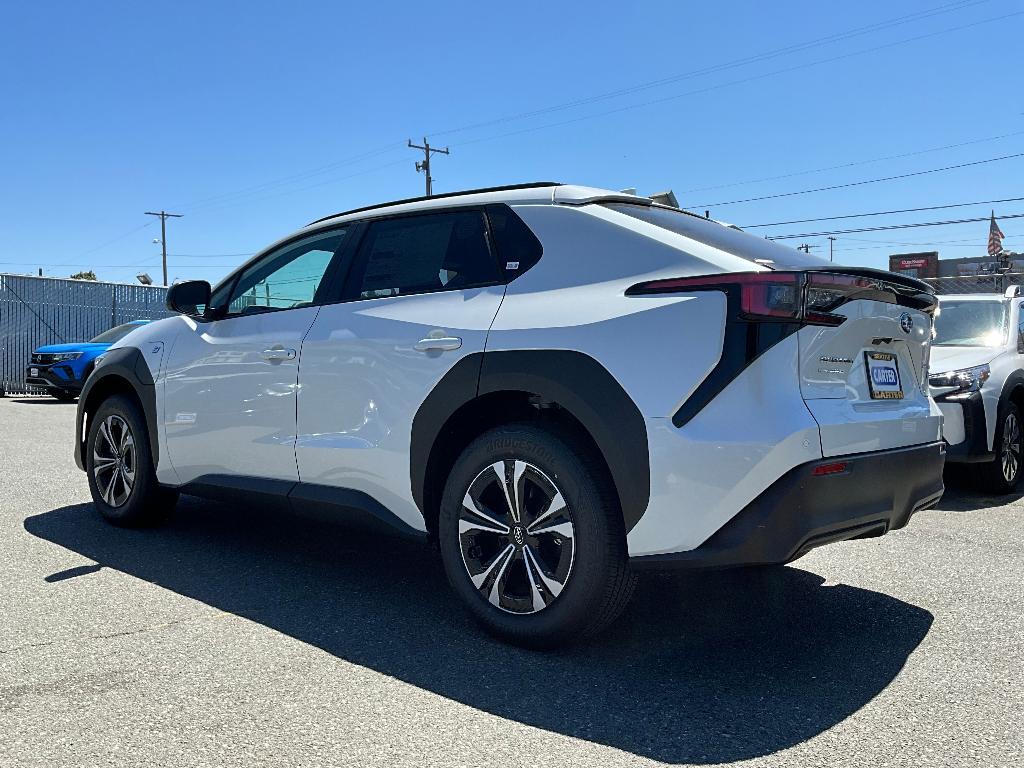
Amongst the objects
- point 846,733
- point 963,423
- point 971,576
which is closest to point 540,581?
point 846,733

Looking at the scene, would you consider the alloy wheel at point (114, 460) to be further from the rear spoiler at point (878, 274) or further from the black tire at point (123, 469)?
the rear spoiler at point (878, 274)

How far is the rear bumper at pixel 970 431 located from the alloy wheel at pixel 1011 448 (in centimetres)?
34

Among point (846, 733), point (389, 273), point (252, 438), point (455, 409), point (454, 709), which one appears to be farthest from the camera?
point (252, 438)

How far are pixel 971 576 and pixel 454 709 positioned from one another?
2944mm

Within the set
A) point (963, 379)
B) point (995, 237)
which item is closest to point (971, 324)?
point (963, 379)

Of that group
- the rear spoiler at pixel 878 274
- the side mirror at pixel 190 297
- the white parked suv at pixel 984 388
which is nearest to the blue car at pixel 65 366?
the side mirror at pixel 190 297

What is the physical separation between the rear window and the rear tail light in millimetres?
109

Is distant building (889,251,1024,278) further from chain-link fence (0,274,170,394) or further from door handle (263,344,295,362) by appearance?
door handle (263,344,295,362)

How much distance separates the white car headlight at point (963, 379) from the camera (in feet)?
20.7

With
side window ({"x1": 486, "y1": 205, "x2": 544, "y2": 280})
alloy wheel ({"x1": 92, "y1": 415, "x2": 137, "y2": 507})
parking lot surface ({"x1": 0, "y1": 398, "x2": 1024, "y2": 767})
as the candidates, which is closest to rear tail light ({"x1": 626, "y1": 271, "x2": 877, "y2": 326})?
side window ({"x1": 486, "y1": 205, "x2": 544, "y2": 280})

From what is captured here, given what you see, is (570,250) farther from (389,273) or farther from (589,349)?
(389,273)

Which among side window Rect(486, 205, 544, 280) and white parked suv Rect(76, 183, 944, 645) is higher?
side window Rect(486, 205, 544, 280)

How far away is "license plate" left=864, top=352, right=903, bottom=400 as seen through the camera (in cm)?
327

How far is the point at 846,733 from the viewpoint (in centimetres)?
261
